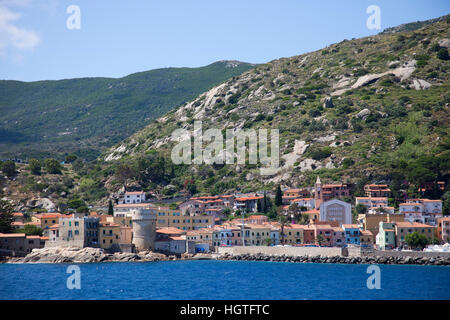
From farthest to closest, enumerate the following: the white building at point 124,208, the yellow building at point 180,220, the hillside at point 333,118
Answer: the hillside at point 333,118 → the white building at point 124,208 → the yellow building at point 180,220

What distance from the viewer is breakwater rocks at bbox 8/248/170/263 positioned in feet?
240

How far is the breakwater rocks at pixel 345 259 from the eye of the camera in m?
68.4

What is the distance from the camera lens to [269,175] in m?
108

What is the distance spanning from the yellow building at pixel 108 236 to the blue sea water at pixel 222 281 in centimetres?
549

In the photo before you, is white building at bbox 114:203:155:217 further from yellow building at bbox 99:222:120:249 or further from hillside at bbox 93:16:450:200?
yellow building at bbox 99:222:120:249

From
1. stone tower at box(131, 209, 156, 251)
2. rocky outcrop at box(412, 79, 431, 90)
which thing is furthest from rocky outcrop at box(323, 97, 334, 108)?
stone tower at box(131, 209, 156, 251)

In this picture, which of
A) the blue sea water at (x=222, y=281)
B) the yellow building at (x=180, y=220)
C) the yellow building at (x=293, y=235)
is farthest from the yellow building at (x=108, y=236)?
the yellow building at (x=293, y=235)

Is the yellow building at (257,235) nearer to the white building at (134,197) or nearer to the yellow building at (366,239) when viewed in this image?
the yellow building at (366,239)

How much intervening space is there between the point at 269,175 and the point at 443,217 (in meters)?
33.4

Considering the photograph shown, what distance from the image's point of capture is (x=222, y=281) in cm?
5781

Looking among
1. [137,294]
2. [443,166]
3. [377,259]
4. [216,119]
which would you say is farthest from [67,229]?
[216,119]

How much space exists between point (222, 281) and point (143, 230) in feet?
68.5

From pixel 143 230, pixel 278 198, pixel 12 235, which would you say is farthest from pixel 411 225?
pixel 12 235
